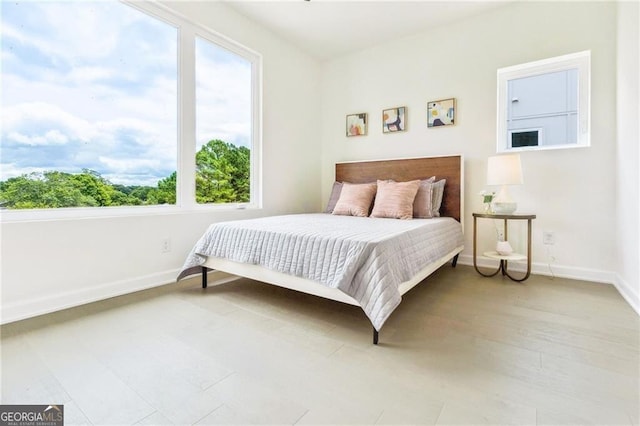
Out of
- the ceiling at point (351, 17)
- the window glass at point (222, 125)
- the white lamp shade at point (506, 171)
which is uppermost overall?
the ceiling at point (351, 17)

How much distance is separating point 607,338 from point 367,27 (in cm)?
344

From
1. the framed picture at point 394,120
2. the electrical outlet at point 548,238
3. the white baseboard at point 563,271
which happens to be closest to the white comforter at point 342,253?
the white baseboard at point 563,271

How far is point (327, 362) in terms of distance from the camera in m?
1.42

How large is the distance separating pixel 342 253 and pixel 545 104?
108 inches

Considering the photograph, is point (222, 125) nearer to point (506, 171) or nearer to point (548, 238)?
point (506, 171)

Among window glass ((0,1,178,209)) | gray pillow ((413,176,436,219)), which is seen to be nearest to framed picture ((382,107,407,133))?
gray pillow ((413,176,436,219))

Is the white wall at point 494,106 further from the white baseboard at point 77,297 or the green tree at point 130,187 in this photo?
the white baseboard at point 77,297

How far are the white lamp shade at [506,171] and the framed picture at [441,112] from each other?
832 mm

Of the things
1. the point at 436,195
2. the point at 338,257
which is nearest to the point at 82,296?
the point at 338,257

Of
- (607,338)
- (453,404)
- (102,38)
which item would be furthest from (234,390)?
(102,38)

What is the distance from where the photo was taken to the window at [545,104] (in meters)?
2.80

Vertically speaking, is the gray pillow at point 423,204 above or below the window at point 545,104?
below

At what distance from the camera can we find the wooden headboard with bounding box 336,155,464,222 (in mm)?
3229

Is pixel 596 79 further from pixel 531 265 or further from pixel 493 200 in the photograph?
pixel 531 265
